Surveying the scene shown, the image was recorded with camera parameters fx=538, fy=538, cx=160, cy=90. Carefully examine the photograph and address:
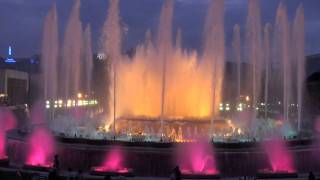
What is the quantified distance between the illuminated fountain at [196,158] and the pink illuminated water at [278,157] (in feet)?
7.71

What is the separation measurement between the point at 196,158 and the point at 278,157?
11.1 feet

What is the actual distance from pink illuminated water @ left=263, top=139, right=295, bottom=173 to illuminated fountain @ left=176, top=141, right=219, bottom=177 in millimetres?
2350

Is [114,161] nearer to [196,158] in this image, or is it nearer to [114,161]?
[114,161]

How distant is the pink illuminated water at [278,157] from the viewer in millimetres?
22094

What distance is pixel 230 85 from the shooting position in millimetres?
82250

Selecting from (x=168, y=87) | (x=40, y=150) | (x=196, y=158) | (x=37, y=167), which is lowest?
(x=37, y=167)

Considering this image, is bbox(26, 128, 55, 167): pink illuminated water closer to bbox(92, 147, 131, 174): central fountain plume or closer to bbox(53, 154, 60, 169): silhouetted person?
bbox(53, 154, 60, 169): silhouetted person

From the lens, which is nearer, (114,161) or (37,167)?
(114,161)

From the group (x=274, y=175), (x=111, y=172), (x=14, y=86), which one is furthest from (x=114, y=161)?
(x=14, y=86)

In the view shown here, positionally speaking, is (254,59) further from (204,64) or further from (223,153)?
(223,153)

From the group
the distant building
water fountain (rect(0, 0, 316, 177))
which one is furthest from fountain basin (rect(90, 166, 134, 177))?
the distant building

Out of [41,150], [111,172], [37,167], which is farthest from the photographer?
[41,150]

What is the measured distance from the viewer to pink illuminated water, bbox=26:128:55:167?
77.5ft

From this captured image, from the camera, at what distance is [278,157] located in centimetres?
2220
